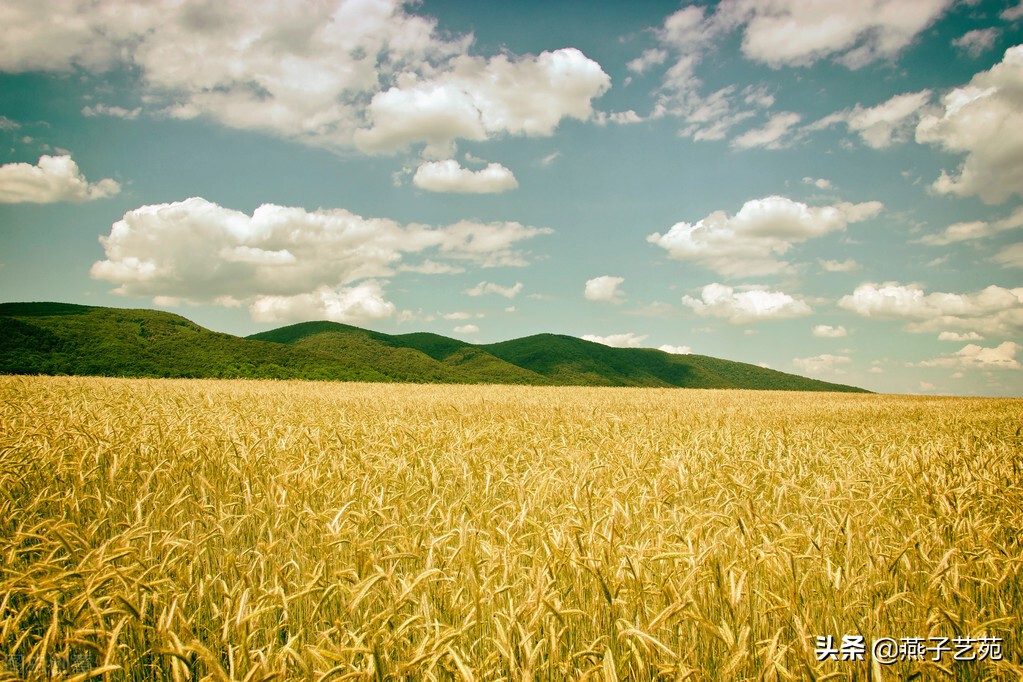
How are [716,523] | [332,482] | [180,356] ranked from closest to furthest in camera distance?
[716,523]
[332,482]
[180,356]

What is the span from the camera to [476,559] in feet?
8.14

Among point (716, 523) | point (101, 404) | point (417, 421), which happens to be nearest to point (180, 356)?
point (101, 404)

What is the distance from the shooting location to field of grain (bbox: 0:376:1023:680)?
5.93 ft

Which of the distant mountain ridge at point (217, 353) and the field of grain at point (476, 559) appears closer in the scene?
the field of grain at point (476, 559)

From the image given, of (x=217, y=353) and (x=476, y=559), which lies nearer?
(x=476, y=559)

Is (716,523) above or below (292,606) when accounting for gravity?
above

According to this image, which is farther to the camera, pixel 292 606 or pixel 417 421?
pixel 417 421

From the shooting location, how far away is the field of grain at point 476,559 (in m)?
1.81

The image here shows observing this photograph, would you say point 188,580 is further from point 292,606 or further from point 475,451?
point 475,451

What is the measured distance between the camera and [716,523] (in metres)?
3.23

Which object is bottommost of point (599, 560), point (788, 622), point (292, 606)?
point (292, 606)

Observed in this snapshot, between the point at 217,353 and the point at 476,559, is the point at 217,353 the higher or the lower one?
the higher one

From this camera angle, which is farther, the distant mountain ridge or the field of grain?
the distant mountain ridge

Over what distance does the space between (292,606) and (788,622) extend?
7.70 ft
